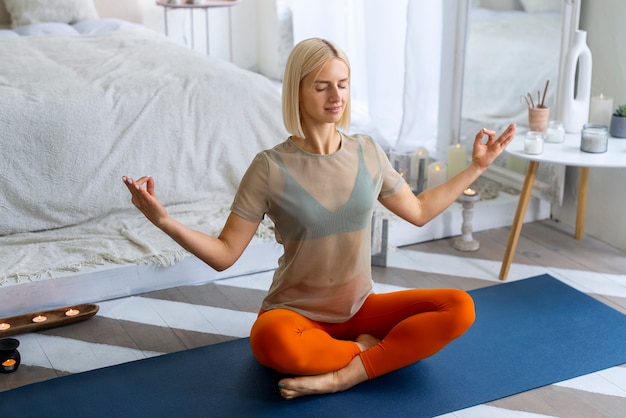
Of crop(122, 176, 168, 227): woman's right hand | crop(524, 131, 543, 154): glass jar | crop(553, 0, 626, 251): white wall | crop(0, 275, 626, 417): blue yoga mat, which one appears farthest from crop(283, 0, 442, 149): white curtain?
crop(122, 176, 168, 227): woman's right hand

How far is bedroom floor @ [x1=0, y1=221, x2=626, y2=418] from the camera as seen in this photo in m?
2.00

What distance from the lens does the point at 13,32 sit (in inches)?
156

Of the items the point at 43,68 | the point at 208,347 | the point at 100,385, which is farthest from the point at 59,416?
the point at 43,68

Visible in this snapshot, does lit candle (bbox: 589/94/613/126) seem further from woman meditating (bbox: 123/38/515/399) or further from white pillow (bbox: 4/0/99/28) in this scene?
white pillow (bbox: 4/0/99/28)

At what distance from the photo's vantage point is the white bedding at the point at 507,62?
3.07 metres

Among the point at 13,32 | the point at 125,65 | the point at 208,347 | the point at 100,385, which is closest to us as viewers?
the point at 100,385

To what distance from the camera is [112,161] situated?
2.76 m

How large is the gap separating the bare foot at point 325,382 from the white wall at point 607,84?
1.39 m

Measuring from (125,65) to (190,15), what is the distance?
2.26 m

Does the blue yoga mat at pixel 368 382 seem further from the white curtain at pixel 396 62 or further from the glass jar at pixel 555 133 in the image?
the white curtain at pixel 396 62

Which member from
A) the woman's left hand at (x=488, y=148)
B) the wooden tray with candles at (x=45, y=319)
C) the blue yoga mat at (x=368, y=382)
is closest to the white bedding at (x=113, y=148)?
the wooden tray with candles at (x=45, y=319)

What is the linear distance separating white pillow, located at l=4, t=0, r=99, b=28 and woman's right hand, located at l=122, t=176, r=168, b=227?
286 cm

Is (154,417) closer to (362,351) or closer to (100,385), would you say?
(100,385)

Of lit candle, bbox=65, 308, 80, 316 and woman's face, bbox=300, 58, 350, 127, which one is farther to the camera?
lit candle, bbox=65, 308, 80, 316
